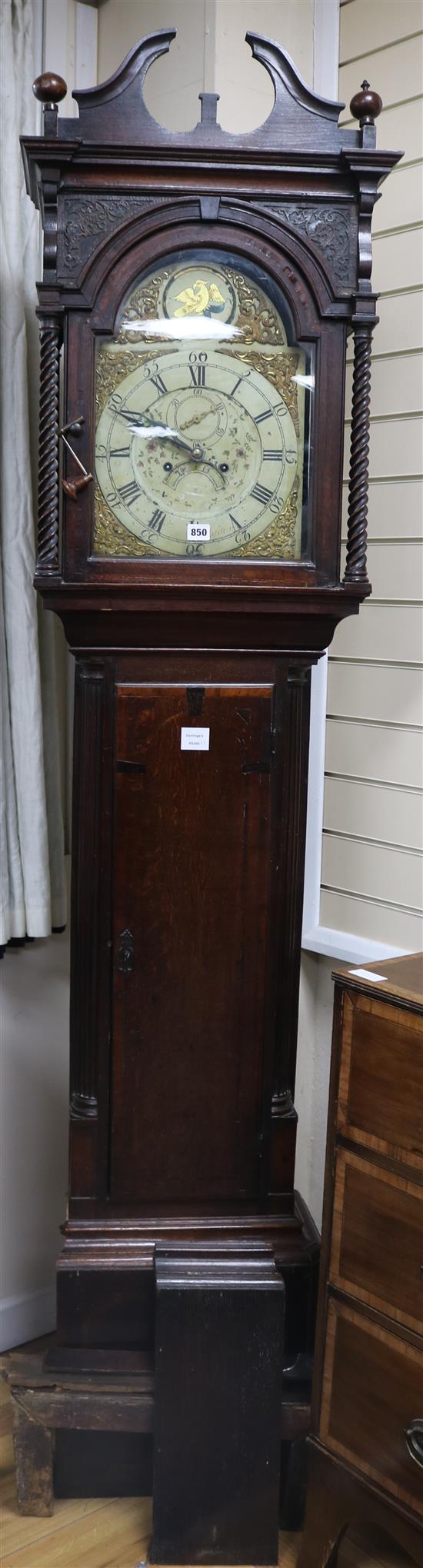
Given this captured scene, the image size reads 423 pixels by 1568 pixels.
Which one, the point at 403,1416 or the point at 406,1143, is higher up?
the point at 406,1143

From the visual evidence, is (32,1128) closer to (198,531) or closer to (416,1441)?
(416,1441)

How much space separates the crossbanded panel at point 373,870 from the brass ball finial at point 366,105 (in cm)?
109

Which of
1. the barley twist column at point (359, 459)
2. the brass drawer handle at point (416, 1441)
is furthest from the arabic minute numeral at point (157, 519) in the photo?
the brass drawer handle at point (416, 1441)

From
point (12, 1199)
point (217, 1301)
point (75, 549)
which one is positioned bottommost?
point (12, 1199)

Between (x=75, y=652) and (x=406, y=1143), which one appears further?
(x=75, y=652)

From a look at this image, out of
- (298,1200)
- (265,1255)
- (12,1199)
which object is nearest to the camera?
(265,1255)

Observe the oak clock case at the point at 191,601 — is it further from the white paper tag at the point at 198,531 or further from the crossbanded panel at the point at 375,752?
the crossbanded panel at the point at 375,752

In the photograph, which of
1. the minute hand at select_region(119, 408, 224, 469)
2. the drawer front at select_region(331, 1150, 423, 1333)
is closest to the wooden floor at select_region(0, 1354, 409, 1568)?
the drawer front at select_region(331, 1150, 423, 1333)

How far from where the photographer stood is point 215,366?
1.72 meters

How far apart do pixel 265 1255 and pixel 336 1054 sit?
0.45 metres

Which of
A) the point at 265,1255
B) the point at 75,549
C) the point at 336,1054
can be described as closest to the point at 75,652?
the point at 75,549

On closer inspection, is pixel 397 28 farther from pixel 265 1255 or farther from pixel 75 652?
pixel 265 1255

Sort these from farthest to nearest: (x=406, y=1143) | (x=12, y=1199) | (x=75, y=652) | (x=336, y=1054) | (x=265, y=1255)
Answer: (x=12, y=1199) < (x=265, y=1255) < (x=75, y=652) < (x=336, y=1054) < (x=406, y=1143)

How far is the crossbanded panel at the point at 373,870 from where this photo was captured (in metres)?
2.10
